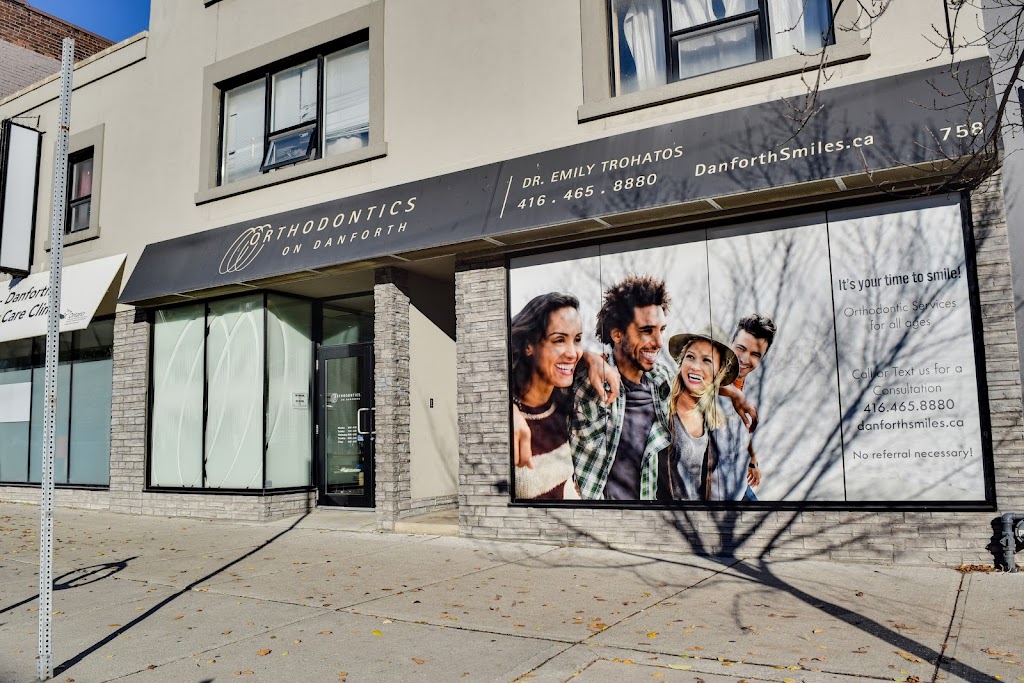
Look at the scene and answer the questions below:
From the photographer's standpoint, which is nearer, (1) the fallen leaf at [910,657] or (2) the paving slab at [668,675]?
(2) the paving slab at [668,675]

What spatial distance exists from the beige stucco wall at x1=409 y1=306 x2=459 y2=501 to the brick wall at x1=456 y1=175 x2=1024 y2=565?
147 centimetres

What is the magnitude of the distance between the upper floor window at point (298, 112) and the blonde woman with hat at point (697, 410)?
562 centimetres

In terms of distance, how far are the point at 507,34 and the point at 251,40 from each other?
4.94 meters

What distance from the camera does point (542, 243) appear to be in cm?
935

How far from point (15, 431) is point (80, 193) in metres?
5.03

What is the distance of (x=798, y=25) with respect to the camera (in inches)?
329

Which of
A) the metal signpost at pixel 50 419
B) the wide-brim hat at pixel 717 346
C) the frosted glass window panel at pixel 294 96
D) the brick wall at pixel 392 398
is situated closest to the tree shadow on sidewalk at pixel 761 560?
the wide-brim hat at pixel 717 346

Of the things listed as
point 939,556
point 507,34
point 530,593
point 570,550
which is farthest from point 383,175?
point 939,556

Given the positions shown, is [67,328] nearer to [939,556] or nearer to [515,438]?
[515,438]

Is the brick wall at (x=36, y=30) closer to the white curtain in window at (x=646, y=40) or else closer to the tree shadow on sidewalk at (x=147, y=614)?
the tree shadow on sidewalk at (x=147, y=614)

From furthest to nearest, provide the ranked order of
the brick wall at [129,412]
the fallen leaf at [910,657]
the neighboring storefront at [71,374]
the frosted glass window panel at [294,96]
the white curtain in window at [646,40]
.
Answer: the neighboring storefront at [71,374]
the brick wall at [129,412]
the frosted glass window panel at [294,96]
the white curtain in window at [646,40]
the fallen leaf at [910,657]

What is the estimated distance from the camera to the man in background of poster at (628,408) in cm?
856

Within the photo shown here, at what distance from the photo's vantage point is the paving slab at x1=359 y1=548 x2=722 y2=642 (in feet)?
19.3

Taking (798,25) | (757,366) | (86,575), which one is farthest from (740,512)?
(86,575)
